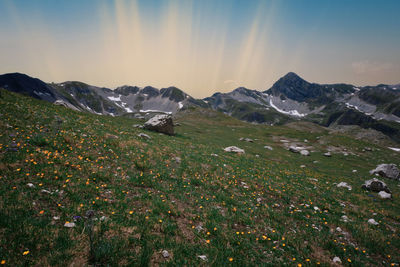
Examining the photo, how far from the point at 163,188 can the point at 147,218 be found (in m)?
3.24

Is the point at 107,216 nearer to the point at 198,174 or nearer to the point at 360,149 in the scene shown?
the point at 198,174

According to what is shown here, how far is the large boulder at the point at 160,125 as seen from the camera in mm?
33312

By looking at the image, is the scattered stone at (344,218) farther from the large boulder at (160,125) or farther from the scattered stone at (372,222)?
the large boulder at (160,125)

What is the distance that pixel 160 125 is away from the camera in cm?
3350

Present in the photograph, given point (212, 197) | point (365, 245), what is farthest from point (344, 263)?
point (212, 197)

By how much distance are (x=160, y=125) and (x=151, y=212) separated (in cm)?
2668

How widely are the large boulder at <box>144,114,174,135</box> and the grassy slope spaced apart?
1853 cm

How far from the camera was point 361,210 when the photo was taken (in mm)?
12531

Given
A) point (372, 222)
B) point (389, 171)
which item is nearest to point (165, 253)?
point (372, 222)

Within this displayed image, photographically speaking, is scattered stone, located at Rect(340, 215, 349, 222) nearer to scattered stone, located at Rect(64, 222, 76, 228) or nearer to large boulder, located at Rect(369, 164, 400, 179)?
scattered stone, located at Rect(64, 222, 76, 228)

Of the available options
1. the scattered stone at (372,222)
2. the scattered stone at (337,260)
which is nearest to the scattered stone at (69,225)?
the scattered stone at (337,260)

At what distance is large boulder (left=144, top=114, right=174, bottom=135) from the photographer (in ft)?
109

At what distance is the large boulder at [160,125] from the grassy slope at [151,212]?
729 inches

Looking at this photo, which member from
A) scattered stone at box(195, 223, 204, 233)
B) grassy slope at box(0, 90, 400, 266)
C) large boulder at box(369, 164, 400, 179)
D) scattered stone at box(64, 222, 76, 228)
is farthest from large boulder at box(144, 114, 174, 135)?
large boulder at box(369, 164, 400, 179)
